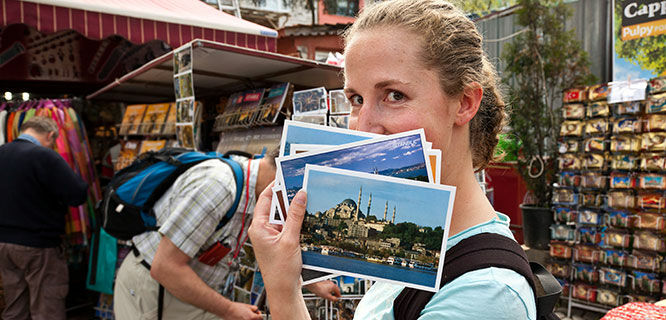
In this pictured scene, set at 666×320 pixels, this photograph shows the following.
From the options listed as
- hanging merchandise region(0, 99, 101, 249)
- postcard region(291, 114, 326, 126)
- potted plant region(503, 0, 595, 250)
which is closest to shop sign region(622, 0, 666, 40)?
potted plant region(503, 0, 595, 250)

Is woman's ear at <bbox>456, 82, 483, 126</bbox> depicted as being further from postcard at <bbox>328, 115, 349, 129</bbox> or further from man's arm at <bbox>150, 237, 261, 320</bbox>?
postcard at <bbox>328, 115, 349, 129</bbox>

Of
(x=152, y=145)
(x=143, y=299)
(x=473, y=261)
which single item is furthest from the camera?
(x=152, y=145)

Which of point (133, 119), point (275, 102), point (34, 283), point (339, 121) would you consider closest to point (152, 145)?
point (133, 119)

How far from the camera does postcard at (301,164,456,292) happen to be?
0.76 meters

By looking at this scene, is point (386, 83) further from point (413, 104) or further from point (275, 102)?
point (275, 102)

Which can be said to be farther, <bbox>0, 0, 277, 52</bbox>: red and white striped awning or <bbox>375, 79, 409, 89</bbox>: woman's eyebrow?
<bbox>0, 0, 277, 52</bbox>: red and white striped awning

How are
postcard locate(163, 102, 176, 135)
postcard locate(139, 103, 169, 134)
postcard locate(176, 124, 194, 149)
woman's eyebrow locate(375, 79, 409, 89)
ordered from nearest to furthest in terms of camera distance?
woman's eyebrow locate(375, 79, 409, 89) < postcard locate(176, 124, 194, 149) < postcard locate(163, 102, 176, 135) < postcard locate(139, 103, 169, 134)

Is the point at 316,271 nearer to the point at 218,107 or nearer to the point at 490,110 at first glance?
the point at 490,110

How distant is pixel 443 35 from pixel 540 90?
20.7ft

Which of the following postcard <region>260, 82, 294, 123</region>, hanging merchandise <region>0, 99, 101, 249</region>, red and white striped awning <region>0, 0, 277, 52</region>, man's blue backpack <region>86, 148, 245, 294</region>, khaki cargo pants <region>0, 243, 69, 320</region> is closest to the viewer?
man's blue backpack <region>86, 148, 245, 294</region>

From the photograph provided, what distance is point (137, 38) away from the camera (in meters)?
4.43

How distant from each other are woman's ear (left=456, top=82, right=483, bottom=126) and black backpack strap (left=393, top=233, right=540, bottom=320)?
0.81ft

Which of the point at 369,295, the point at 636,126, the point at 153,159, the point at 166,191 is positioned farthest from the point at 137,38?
the point at 636,126

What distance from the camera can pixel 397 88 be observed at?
0.88 metres
